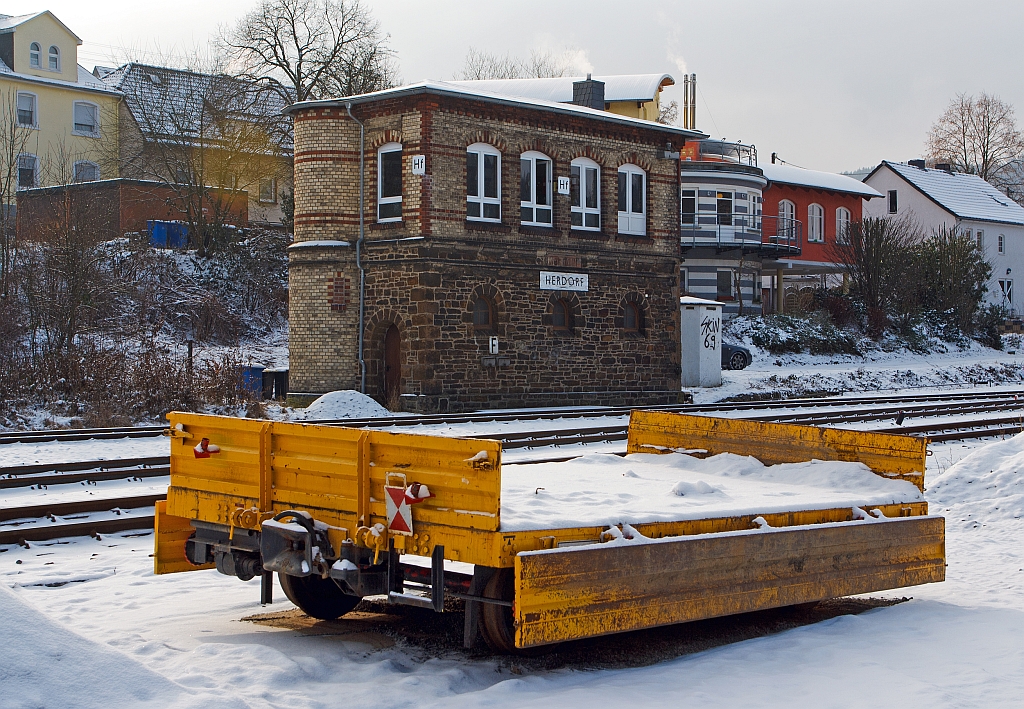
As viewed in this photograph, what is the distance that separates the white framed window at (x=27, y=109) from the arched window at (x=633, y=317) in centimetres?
3541

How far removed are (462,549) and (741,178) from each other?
43230 millimetres

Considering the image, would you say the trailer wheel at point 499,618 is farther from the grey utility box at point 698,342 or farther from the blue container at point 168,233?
the blue container at point 168,233

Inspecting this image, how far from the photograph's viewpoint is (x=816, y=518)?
677 cm

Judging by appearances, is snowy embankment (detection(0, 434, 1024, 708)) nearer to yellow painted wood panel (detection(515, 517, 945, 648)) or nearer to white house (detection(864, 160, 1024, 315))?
yellow painted wood panel (detection(515, 517, 945, 648))

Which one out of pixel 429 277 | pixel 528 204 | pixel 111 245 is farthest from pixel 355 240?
pixel 111 245

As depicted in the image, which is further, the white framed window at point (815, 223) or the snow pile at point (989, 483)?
the white framed window at point (815, 223)

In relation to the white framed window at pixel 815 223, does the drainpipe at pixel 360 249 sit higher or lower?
lower

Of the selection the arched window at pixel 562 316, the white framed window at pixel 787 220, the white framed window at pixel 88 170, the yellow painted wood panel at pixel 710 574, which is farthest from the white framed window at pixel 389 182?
the white framed window at pixel 88 170

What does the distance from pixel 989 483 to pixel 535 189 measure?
17933 millimetres

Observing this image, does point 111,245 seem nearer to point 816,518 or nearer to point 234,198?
point 234,198

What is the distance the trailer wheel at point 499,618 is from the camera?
558 centimetres

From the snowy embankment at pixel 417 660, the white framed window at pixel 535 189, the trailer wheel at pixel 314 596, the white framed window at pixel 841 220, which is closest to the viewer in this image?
the snowy embankment at pixel 417 660

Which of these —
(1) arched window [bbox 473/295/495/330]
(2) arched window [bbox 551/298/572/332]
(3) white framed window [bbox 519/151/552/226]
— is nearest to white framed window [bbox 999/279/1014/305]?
(2) arched window [bbox 551/298/572/332]

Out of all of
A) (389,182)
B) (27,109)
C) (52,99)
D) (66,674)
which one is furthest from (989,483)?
(52,99)
